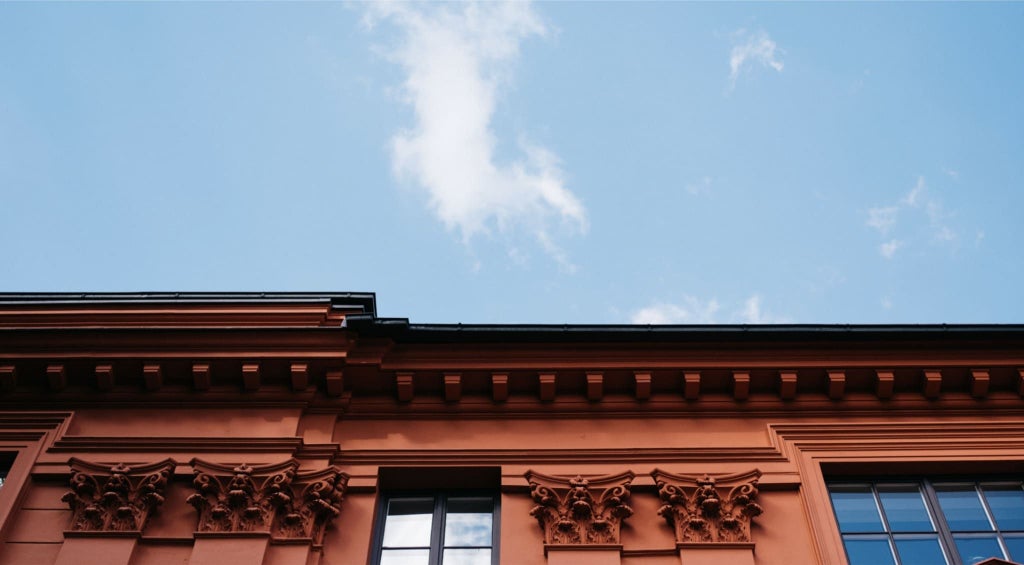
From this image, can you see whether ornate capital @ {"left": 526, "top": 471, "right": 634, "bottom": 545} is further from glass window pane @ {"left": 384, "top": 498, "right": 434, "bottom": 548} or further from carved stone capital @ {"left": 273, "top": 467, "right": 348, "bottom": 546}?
carved stone capital @ {"left": 273, "top": 467, "right": 348, "bottom": 546}

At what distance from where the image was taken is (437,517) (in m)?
13.0

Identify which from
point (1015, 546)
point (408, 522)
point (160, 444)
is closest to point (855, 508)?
point (1015, 546)

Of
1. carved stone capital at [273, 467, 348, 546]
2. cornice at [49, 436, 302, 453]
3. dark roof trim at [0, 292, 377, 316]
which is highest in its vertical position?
dark roof trim at [0, 292, 377, 316]

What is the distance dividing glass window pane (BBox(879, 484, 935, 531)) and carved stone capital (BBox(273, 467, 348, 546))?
681cm

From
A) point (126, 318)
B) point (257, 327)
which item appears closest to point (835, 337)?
point (257, 327)

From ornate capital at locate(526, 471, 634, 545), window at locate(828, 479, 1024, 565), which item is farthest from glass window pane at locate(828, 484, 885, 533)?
ornate capital at locate(526, 471, 634, 545)

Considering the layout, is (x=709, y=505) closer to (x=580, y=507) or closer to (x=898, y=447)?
(x=580, y=507)

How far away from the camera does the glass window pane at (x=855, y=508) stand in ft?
41.5

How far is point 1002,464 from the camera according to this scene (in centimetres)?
1326

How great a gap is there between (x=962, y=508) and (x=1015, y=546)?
76 centimetres

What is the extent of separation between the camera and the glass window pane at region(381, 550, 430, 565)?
12344 millimetres

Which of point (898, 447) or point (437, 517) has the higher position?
point (898, 447)

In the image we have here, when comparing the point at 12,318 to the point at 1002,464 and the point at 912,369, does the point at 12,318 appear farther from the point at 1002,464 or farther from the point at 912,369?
the point at 1002,464

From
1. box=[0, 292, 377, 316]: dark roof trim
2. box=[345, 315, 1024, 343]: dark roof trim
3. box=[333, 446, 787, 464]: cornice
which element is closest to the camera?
box=[333, 446, 787, 464]: cornice
